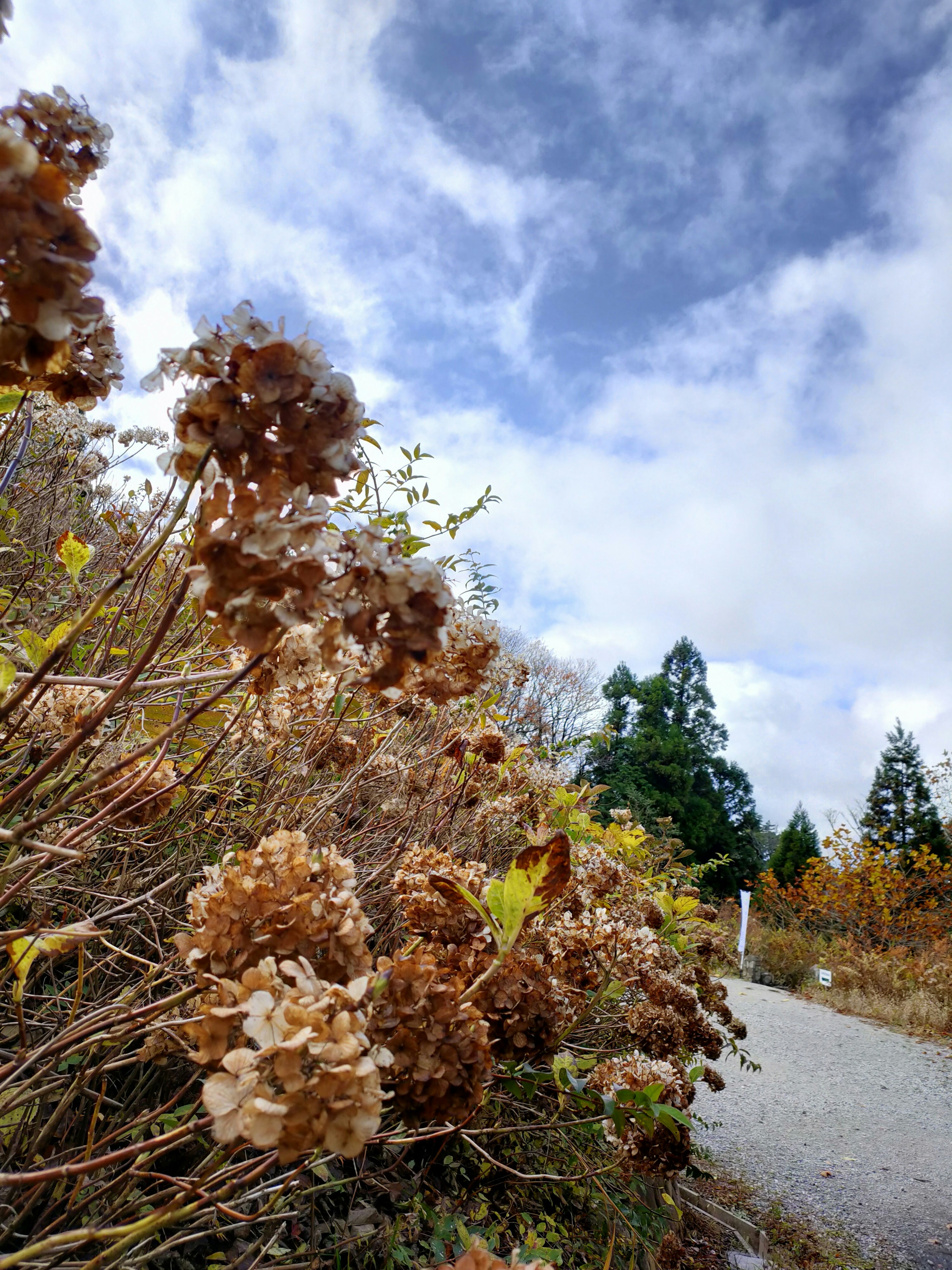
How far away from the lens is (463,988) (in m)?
1.08

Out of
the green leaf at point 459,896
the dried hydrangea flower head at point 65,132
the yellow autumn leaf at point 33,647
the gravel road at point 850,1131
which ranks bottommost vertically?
the gravel road at point 850,1131

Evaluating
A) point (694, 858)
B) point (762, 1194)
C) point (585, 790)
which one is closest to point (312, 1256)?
point (585, 790)

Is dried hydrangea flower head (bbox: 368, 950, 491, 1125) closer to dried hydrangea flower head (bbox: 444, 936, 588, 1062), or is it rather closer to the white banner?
dried hydrangea flower head (bbox: 444, 936, 588, 1062)

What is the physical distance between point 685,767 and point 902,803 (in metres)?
8.07

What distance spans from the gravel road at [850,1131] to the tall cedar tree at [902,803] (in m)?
15.2

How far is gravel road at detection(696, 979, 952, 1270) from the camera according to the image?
3611mm

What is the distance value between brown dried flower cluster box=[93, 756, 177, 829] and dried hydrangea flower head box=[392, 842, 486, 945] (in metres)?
0.47

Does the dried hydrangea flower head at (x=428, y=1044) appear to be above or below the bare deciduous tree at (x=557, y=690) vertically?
below

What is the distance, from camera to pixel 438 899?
1262 mm

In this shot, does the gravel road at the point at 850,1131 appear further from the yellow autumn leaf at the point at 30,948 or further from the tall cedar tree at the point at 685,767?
the tall cedar tree at the point at 685,767

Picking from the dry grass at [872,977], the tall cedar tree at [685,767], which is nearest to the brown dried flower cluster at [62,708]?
the dry grass at [872,977]

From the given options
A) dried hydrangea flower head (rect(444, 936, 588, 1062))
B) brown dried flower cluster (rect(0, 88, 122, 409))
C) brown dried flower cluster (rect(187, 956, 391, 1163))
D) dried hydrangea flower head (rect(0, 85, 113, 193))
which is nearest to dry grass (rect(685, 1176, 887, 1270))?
dried hydrangea flower head (rect(444, 936, 588, 1062))

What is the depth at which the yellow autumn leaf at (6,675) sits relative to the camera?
74cm

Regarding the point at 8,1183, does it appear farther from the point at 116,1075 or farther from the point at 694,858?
the point at 694,858
